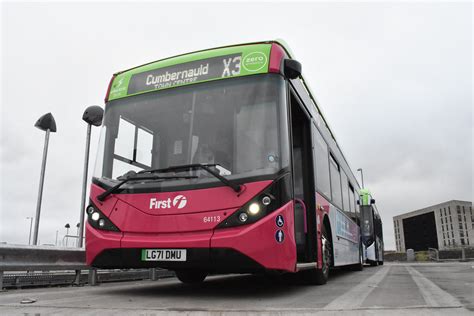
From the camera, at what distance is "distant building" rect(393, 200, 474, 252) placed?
99375mm

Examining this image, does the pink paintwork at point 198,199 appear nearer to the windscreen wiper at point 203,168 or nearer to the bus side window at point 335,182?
the windscreen wiper at point 203,168

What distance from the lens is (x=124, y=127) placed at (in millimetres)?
6176

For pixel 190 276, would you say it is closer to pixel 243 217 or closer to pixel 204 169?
pixel 204 169

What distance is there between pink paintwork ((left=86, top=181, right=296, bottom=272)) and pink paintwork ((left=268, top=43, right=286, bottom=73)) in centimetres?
155

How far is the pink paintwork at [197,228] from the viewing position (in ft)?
15.7

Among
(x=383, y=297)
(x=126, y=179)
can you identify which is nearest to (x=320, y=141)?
(x=383, y=297)

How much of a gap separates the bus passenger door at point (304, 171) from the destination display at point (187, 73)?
0.99m

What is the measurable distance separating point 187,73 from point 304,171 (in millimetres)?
2446

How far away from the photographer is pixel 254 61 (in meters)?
5.70

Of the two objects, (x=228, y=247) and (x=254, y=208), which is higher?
(x=254, y=208)

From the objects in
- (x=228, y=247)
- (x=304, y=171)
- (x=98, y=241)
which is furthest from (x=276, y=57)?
(x=98, y=241)

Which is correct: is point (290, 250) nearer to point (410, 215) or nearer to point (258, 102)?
point (258, 102)

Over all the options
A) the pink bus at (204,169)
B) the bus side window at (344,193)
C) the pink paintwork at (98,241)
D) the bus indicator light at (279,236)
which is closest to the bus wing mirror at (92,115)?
the pink bus at (204,169)

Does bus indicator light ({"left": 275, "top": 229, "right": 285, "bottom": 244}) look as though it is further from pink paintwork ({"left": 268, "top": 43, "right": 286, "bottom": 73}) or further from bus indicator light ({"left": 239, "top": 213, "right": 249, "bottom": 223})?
pink paintwork ({"left": 268, "top": 43, "right": 286, "bottom": 73})
